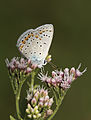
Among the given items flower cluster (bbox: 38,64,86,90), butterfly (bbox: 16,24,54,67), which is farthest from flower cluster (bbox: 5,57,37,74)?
flower cluster (bbox: 38,64,86,90)

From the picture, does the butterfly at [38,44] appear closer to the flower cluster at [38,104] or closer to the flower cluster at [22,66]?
the flower cluster at [22,66]

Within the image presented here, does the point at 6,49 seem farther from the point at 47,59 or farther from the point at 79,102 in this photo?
the point at 47,59

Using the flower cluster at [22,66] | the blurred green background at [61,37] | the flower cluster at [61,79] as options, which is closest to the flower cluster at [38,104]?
the flower cluster at [61,79]

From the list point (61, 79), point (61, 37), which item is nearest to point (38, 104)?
point (61, 79)

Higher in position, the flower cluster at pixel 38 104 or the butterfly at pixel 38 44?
the butterfly at pixel 38 44

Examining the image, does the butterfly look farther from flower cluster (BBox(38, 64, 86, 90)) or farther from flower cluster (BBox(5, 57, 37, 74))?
flower cluster (BBox(38, 64, 86, 90))

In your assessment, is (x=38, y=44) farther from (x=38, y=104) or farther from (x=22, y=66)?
(x=38, y=104)
